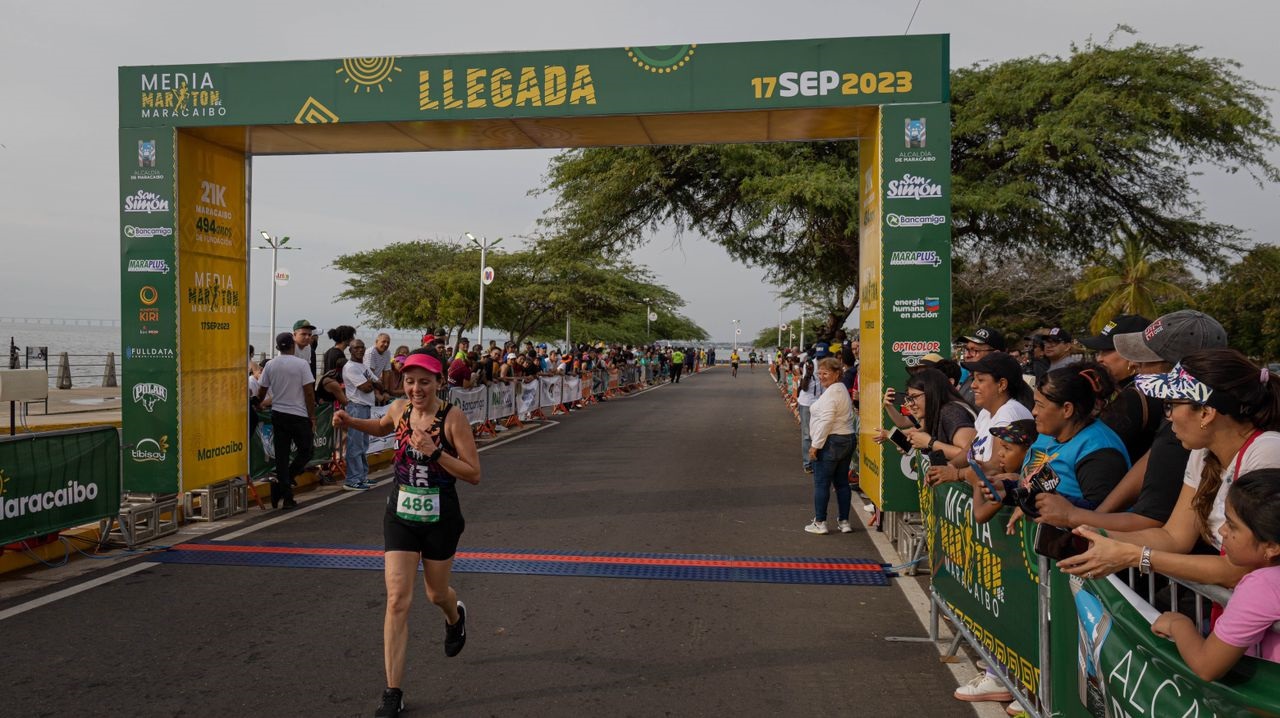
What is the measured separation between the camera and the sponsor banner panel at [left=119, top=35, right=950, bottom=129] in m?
9.12

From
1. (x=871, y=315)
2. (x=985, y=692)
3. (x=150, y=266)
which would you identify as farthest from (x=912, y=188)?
(x=150, y=266)

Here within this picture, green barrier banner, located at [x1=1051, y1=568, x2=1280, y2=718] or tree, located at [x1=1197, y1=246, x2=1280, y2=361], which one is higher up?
tree, located at [x1=1197, y1=246, x2=1280, y2=361]

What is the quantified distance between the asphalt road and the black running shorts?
741 millimetres

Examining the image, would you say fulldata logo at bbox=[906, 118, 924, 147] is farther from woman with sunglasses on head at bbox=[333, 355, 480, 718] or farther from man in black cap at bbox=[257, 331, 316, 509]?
man in black cap at bbox=[257, 331, 316, 509]

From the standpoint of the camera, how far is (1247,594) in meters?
2.40

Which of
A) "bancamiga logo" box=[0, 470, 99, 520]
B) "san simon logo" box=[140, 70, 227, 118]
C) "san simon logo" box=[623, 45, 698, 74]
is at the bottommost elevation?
"bancamiga logo" box=[0, 470, 99, 520]

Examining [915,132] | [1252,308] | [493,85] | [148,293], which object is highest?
[493,85]

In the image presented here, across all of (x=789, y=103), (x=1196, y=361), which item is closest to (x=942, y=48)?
(x=789, y=103)

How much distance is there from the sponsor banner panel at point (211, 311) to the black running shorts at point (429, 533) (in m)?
5.48

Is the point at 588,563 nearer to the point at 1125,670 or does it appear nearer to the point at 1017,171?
the point at 1125,670

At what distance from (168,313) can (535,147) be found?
4336 mm

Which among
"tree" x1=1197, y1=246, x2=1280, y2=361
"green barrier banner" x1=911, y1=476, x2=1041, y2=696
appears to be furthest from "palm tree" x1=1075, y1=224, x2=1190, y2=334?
"green barrier banner" x1=911, y1=476, x2=1041, y2=696

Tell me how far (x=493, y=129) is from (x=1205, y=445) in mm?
8254

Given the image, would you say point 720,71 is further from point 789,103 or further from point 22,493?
point 22,493
